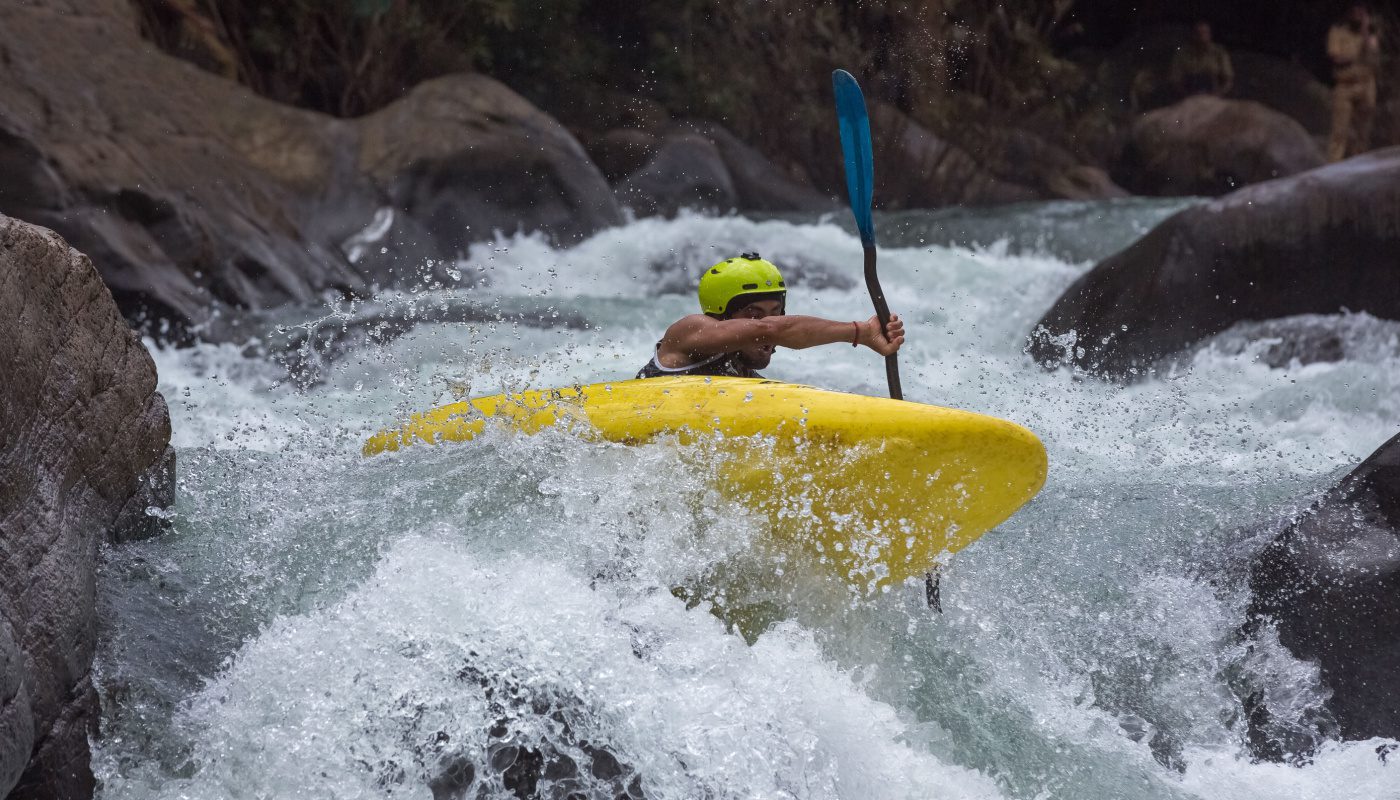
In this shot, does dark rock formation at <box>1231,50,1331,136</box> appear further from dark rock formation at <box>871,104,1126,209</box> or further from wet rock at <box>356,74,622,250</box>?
wet rock at <box>356,74,622,250</box>

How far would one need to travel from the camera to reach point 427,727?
245cm

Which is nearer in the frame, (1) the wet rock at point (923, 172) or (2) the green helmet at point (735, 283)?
(2) the green helmet at point (735, 283)

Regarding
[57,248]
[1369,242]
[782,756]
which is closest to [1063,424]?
[1369,242]

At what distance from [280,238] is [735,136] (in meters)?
5.58

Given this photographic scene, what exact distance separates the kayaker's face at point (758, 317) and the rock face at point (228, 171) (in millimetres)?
3707

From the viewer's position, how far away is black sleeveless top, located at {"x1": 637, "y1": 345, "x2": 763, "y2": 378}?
12.2ft

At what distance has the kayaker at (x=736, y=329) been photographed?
3.51 meters

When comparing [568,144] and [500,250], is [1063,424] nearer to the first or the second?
[500,250]

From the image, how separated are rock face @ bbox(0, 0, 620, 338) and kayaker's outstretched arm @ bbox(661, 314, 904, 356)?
3690 mm

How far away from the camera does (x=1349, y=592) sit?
2.99 meters

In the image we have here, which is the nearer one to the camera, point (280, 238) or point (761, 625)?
point (761, 625)

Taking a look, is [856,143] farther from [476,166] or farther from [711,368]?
[476,166]

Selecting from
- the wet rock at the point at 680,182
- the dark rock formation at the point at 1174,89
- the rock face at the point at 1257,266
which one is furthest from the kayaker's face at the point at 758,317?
the dark rock formation at the point at 1174,89

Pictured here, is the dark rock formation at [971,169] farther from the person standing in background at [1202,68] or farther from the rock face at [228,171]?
the rock face at [228,171]
